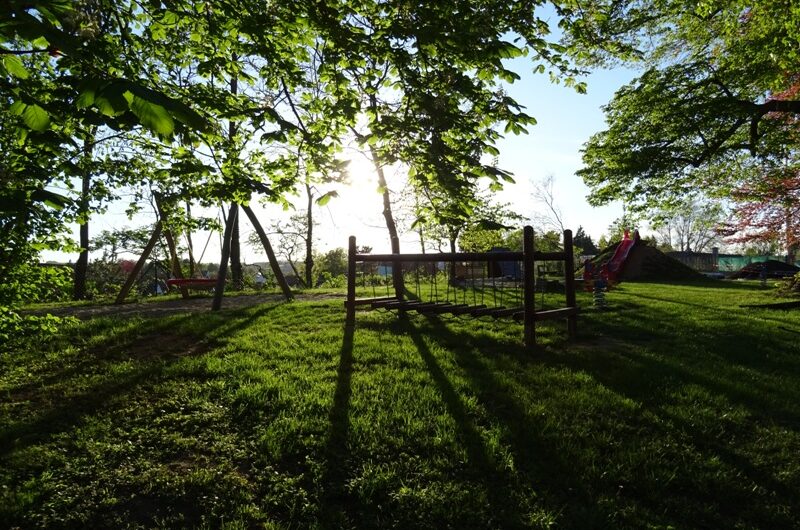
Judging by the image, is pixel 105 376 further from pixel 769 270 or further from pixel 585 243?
pixel 585 243

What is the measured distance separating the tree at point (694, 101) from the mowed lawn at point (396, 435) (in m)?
7.18

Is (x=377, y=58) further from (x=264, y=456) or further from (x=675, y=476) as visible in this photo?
(x=675, y=476)

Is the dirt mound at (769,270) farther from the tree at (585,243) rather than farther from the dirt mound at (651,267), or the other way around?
the tree at (585,243)

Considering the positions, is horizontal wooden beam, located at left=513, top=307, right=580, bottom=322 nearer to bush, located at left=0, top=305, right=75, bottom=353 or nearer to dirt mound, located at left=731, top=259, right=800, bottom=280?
bush, located at left=0, top=305, right=75, bottom=353

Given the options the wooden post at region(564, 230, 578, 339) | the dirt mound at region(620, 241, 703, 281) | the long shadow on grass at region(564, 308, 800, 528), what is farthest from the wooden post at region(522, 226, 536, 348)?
the dirt mound at region(620, 241, 703, 281)

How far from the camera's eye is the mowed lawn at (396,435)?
2.67m

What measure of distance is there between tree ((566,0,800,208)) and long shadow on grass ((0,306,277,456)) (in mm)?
10289

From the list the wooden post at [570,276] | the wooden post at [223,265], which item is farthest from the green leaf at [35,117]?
the wooden post at [223,265]

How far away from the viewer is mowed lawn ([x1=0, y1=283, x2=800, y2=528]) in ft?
8.75

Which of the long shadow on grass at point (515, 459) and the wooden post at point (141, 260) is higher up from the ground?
the wooden post at point (141, 260)

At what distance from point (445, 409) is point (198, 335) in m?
4.68

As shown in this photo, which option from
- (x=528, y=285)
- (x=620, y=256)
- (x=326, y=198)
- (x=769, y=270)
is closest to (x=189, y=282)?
(x=326, y=198)

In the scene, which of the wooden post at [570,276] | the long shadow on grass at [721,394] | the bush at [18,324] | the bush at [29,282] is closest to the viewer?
the long shadow on grass at [721,394]

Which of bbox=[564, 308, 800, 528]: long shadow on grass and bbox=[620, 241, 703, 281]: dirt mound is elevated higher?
bbox=[620, 241, 703, 281]: dirt mound
